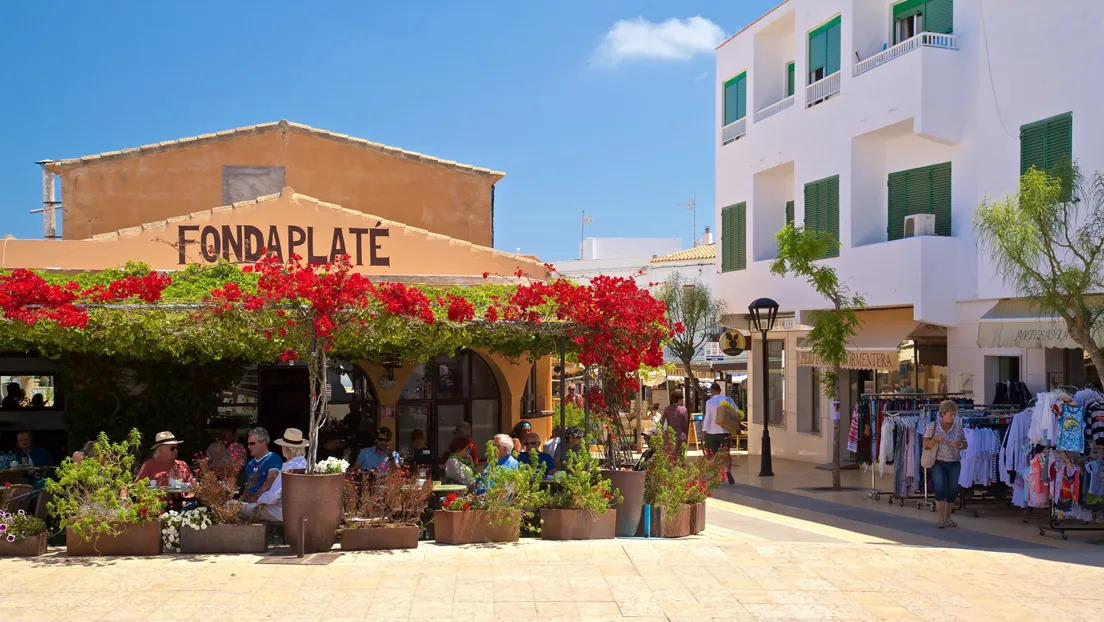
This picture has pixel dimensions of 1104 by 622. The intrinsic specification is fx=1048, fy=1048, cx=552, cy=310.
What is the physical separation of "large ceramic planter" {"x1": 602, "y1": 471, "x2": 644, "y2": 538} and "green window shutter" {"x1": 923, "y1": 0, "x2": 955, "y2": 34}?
1116cm

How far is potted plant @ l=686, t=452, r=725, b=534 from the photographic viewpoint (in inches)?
455

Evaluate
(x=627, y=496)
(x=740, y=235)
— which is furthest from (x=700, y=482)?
(x=740, y=235)

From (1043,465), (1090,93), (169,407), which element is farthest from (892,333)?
(169,407)

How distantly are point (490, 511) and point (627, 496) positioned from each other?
5.21 ft

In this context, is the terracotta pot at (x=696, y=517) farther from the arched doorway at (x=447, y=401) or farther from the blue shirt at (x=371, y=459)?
the arched doorway at (x=447, y=401)

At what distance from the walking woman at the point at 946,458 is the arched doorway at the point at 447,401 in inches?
282

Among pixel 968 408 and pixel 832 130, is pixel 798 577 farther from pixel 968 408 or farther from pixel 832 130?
pixel 832 130

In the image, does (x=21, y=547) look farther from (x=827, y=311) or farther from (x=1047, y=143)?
(x=1047, y=143)

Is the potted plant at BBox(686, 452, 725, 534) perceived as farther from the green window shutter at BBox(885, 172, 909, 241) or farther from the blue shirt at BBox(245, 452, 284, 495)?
the green window shutter at BBox(885, 172, 909, 241)

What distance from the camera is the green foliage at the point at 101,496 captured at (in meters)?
9.42

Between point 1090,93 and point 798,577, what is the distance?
31.7 ft

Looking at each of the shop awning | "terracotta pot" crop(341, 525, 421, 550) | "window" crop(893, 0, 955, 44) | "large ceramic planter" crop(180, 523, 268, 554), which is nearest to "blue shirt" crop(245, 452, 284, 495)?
"large ceramic planter" crop(180, 523, 268, 554)

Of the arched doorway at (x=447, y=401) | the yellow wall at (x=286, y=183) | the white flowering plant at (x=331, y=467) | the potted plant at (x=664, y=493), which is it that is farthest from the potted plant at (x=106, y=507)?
the yellow wall at (x=286, y=183)

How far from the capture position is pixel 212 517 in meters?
9.86
